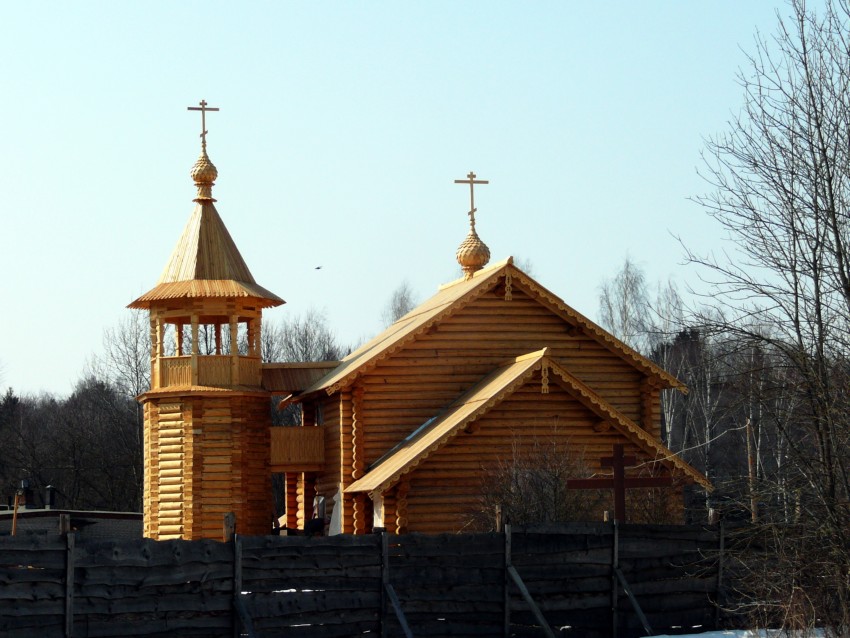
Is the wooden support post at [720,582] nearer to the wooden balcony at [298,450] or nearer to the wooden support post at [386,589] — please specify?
the wooden support post at [386,589]

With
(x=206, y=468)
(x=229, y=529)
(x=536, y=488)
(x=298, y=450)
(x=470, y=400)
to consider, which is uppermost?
(x=470, y=400)

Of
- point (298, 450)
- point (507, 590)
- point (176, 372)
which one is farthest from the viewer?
point (176, 372)

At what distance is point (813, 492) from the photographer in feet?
49.0

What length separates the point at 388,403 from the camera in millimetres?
30844

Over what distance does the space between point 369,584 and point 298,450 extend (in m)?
15.2

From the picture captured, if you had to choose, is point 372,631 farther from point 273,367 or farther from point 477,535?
point 273,367

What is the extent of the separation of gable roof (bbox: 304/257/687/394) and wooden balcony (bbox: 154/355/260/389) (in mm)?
1651

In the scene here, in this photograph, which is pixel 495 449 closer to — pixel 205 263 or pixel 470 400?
pixel 470 400

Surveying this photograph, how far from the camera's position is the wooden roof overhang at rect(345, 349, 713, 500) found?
26.6 meters

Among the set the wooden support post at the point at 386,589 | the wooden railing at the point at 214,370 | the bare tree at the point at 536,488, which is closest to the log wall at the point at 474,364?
the bare tree at the point at 536,488

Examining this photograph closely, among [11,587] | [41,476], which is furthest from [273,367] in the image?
[41,476]

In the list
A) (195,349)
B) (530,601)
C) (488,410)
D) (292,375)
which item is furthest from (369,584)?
(292,375)

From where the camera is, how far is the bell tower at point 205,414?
1282 inches

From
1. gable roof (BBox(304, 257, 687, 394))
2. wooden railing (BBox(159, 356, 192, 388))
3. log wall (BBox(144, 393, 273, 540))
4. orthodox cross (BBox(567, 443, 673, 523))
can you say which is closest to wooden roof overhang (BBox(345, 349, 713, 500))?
gable roof (BBox(304, 257, 687, 394))
